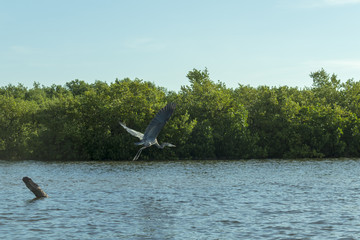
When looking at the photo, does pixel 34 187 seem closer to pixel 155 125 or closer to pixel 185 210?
pixel 155 125

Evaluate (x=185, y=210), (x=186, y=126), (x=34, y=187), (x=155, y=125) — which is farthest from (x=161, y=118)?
(x=186, y=126)

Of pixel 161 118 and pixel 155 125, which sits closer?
pixel 161 118

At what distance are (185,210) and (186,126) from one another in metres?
60.8

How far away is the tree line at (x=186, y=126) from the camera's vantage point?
9025 cm

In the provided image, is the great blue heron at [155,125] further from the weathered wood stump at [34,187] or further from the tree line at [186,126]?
the tree line at [186,126]

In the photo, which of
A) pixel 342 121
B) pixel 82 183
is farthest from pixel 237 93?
pixel 82 183

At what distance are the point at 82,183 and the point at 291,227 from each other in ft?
88.1

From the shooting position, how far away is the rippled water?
73.0 feet

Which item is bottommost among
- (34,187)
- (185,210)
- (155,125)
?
(185,210)

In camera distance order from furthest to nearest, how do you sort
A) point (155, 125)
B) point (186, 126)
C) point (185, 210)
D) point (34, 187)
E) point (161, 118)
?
point (186, 126) < point (34, 187) < point (155, 125) < point (161, 118) < point (185, 210)

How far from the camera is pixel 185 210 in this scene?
28.8 metres

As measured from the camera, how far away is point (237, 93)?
111 m

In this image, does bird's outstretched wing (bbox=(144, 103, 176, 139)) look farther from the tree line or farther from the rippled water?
the tree line

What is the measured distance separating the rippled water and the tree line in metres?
43.8
